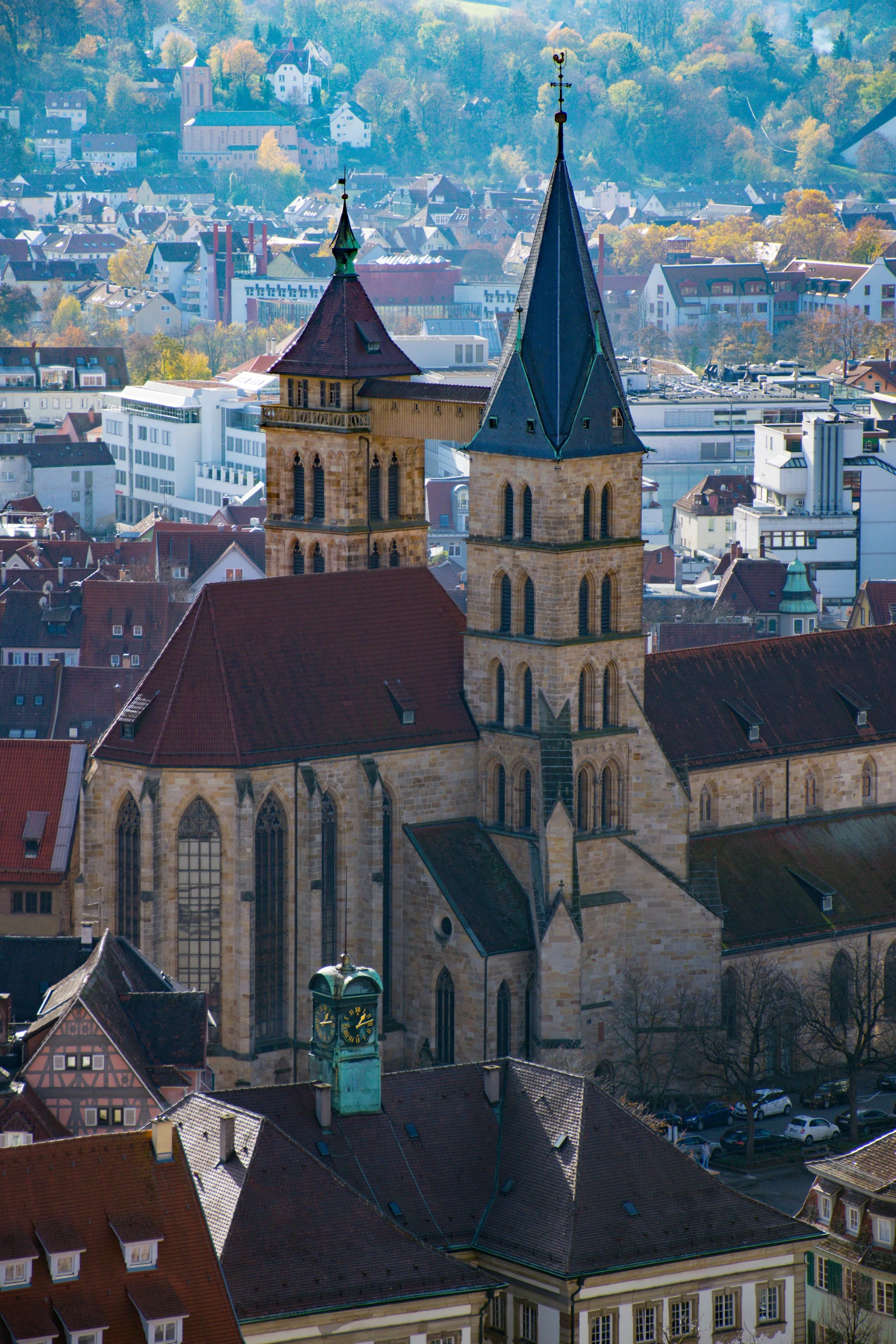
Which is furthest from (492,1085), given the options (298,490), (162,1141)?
(298,490)

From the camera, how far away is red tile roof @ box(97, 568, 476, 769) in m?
121

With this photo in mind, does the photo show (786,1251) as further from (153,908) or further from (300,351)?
(300,351)

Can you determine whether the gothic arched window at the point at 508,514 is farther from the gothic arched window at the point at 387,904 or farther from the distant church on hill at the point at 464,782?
the gothic arched window at the point at 387,904

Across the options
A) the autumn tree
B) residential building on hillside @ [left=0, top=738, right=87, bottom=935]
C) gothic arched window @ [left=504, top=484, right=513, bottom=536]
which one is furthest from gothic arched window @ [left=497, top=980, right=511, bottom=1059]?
residential building on hillside @ [left=0, top=738, right=87, bottom=935]

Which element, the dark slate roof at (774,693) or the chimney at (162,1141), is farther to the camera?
the dark slate roof at (774,693)

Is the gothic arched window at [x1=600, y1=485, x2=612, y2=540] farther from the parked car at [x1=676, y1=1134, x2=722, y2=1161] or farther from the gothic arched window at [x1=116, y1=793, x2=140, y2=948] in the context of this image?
the parked car at [x1=676, y1=1134, x2=722, y2=1161]

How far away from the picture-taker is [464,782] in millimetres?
126750

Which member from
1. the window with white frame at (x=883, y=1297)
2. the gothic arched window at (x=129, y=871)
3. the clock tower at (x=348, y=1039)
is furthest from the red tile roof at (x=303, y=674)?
the window with white frame at (x=883, y=1297)

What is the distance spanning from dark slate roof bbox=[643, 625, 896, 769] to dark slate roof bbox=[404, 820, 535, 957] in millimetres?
9381

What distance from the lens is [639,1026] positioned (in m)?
125

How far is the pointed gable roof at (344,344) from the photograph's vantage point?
140 m

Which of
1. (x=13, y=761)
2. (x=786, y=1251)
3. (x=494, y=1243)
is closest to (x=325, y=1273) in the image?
(x=494, y=1243)

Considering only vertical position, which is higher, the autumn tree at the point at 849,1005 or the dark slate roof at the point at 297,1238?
the dark slate roof at the point at 297,1238

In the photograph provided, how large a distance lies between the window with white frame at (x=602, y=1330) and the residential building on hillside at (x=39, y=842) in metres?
47.1
